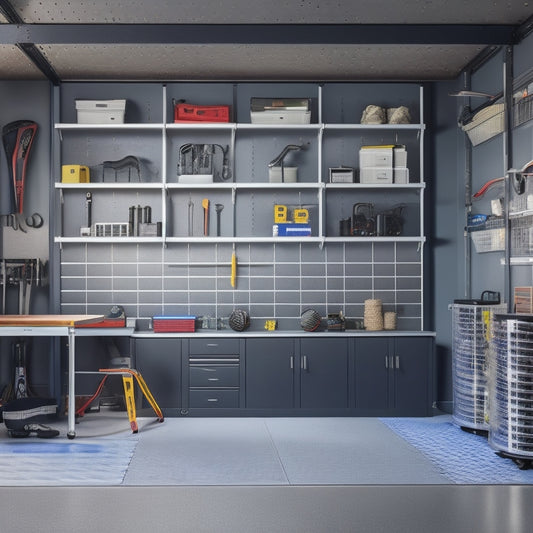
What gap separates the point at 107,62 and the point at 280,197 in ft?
6.57

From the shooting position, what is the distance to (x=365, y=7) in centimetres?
544

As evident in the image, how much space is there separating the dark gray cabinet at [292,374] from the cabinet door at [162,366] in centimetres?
63

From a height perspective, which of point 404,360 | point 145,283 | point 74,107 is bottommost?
point 404,360

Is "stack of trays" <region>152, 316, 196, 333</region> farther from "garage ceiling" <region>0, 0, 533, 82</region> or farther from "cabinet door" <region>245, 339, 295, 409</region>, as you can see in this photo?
"garage ceiling" <region>0, 0, 533, 82</region>

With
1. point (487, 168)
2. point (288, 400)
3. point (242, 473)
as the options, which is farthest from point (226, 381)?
point (487, 168)

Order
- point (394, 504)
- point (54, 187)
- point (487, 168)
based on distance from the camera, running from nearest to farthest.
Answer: point (394, 504), point (487, 168), point (54, 187)

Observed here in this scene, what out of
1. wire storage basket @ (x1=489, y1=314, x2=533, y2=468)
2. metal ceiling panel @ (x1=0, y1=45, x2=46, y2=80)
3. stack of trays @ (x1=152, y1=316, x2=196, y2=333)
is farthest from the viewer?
stack of trays @ (x1=152, y1=316, x2=196, y2=333)

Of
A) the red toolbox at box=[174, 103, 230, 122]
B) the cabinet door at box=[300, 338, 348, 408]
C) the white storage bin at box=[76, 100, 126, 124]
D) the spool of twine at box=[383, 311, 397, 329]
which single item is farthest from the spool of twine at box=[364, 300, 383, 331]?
the white storage bin at box=[76, 100, 126, 124]

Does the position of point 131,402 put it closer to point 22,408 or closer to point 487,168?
point 22,408

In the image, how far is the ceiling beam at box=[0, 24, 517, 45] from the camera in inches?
226

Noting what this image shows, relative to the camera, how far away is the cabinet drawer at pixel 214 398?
6586 mm

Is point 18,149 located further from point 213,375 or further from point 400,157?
point 400,157

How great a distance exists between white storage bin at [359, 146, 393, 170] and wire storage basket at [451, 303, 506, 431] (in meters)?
1.62

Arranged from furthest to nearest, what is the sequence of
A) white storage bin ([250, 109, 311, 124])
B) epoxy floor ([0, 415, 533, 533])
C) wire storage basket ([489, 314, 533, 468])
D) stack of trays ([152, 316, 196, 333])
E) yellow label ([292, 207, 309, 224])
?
yellow label ([292, 207, 309, 224]) → white storage bin ([250, 109, 311, 124]) → stack of trays ([152, 316, 196, 333]) → wire storage basket ([489, 314, 533, 468]) → epoxy floor ([0, 415, 533, 533])
